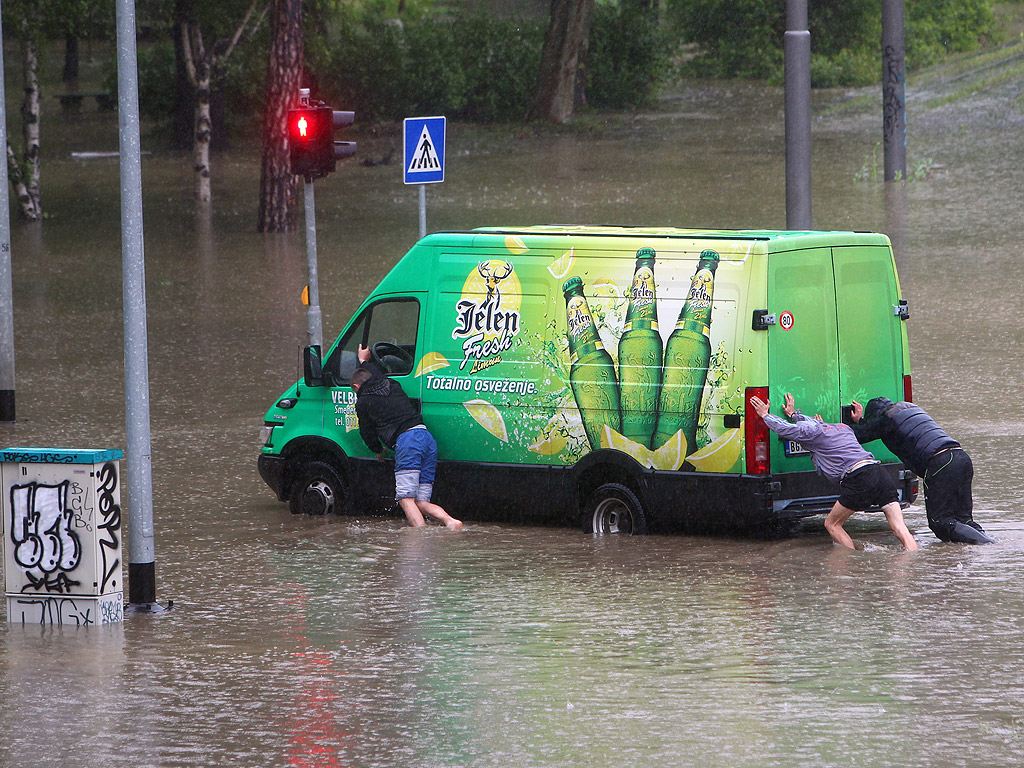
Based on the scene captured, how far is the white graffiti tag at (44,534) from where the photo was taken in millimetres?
9203

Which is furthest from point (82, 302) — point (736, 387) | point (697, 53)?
point (697, 53)

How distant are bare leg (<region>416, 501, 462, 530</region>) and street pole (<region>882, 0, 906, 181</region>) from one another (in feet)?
76.1

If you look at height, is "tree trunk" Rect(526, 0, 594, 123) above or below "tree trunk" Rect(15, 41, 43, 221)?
above

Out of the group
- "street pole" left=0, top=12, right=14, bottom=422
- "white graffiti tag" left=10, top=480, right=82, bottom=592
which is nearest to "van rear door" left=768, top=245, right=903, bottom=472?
"white graffiti tag" left=10, top=480, right=82, bottom=592

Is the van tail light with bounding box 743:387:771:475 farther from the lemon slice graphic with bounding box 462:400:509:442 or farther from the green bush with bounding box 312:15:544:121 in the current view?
the green bush with bounding box 312:15:544:121

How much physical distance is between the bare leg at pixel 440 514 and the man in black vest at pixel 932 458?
9.36ft

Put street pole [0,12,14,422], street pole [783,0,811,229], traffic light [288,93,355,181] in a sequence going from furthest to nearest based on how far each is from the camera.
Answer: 1. street pole [0,12,14,422]
2. traffic light [288,93,355,181]
3. street pole [783,0,811,229]

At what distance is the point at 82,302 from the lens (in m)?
26.8

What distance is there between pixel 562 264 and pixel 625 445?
53.2 inches

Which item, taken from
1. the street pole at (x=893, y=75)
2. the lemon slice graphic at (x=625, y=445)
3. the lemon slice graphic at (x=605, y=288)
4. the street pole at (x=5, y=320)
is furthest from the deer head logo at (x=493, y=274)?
the street pole at (x=893, y=75)

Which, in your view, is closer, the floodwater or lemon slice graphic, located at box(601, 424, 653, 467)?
the floodwater

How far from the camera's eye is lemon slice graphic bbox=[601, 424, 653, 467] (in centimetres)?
1141

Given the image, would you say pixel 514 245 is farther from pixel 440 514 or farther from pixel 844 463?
pixel 844 463

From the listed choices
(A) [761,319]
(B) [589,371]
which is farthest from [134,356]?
(A) [761,319]
